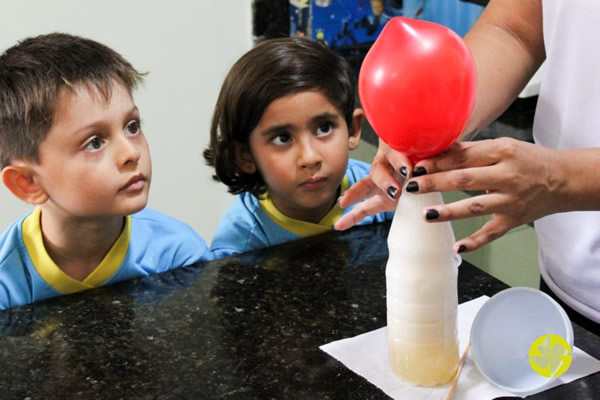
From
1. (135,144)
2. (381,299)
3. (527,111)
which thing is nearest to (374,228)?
(381,299)

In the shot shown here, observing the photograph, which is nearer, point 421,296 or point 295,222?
point 421,296

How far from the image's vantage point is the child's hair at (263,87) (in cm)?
152

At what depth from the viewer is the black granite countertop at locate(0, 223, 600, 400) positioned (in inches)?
38.0

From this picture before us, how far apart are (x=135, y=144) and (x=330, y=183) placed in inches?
14.2

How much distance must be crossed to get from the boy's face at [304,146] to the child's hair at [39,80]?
0.87 ft

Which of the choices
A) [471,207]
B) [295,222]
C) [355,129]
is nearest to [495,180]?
[471,207]

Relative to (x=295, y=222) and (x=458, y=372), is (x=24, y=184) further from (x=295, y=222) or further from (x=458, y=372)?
(x=458, y=372)

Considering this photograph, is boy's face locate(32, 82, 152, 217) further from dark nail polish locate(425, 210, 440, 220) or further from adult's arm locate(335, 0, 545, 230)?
dark nail polish locate(425, 210, 440, 220)

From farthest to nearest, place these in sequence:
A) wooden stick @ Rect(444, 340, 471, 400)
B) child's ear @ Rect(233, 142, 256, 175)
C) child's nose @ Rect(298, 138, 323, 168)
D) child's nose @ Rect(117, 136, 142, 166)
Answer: child's ear @ Rect(233, 142, 256, 175)
child's nose @ Rect(298, 138, 323, 168)
child's nose @ Rect(117, 136, 142, 166)
wooden stick @ Rect(444, 340, 471, 400)

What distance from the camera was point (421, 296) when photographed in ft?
2.97

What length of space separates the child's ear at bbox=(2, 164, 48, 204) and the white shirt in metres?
0.81

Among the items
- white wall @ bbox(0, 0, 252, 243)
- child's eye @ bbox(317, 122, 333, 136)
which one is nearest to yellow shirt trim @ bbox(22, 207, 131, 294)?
child's eye @ bbox(317, 122, 333, 136)

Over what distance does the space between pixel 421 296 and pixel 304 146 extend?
0.62m

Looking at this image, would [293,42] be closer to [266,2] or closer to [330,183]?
[330,183]
